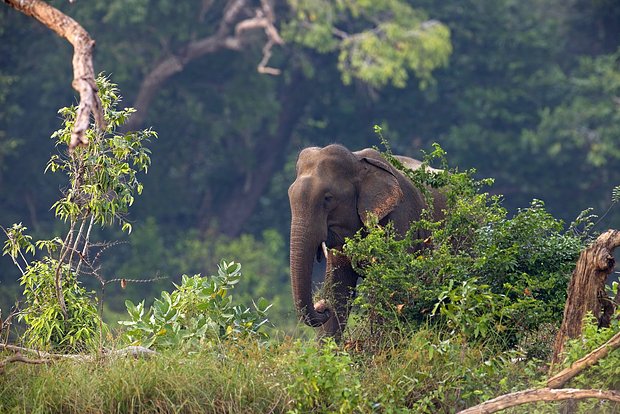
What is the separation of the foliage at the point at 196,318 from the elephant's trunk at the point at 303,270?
0.52 m

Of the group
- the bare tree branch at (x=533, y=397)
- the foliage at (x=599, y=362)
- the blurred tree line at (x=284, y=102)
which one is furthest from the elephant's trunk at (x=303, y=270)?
the blurred tree line at (x=284, y=102)

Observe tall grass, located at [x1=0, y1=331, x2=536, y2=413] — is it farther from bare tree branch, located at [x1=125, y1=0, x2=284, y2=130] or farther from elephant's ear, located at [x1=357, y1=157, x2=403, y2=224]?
bare tree branch, located at [x1=125, y1=0, x2=284, y2=130]

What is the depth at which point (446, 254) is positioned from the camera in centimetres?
797

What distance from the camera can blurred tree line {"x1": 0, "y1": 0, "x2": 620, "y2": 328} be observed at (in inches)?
804

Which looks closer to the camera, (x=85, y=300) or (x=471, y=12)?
(x=85, y=300)

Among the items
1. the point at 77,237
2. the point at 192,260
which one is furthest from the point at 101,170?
the point at 192,260

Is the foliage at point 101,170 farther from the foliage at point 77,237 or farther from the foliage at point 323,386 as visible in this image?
the foliage at point 323,386

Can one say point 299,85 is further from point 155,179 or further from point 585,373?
point 585,373

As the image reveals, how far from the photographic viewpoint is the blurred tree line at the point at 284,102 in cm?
2042

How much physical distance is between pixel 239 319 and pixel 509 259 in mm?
1825

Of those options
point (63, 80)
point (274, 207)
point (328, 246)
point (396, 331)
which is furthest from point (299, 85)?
point (396, 331)

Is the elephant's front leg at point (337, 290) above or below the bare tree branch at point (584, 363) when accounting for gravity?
below

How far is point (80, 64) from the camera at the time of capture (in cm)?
510

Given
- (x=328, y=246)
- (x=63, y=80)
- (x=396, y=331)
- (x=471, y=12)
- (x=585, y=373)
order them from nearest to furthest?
(x=585, y=373)
(x=396, y=331)
(x=328, y=246)
(x=63, y=80)
(x=471, y=12)
